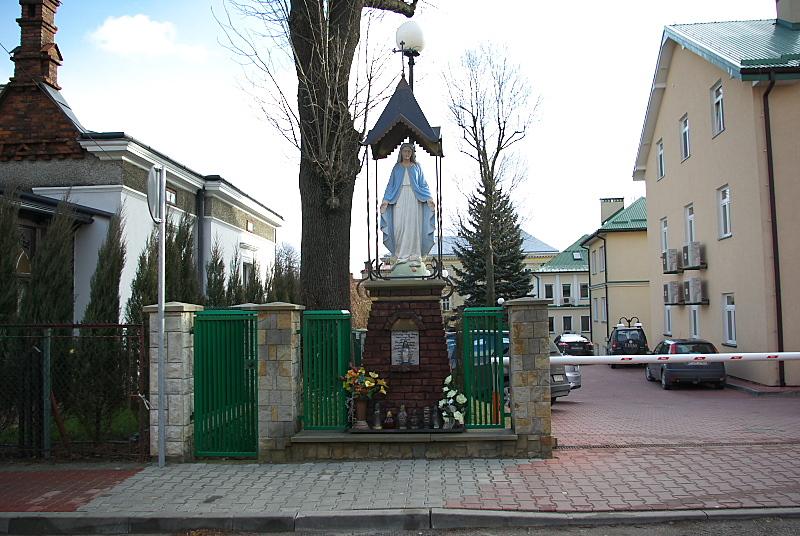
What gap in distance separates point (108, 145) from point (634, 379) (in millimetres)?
17486

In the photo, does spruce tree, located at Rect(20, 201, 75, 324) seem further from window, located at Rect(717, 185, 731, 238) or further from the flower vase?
window, located at Rect(717, 185, 731, 238)

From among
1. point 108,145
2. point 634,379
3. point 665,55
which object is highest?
point 665,55

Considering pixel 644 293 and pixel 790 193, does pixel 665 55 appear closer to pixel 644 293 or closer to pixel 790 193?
pixel 790 193

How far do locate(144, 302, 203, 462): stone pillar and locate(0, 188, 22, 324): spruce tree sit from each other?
2472 millimetres

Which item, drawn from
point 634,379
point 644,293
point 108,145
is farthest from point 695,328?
point 108,145

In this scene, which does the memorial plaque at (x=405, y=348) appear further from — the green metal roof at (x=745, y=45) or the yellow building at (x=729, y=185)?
the green metal roof at (x=745, y=45)

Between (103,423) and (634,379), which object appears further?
(634,379)

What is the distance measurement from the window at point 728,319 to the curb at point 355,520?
1421 centimetres

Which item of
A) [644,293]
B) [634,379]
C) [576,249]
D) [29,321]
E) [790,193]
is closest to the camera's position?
[29,321]

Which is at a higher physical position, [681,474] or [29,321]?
[29,321]

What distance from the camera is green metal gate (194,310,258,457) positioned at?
7930 mm

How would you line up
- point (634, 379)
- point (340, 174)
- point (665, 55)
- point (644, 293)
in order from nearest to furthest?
point (340, 174) < point (634, 379) < point (665, 55) < point (644, 293)

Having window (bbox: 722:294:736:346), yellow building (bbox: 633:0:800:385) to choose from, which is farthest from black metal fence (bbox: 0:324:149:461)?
window (bbox: 722:294:736:346)

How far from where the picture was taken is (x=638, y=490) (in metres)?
6.25
